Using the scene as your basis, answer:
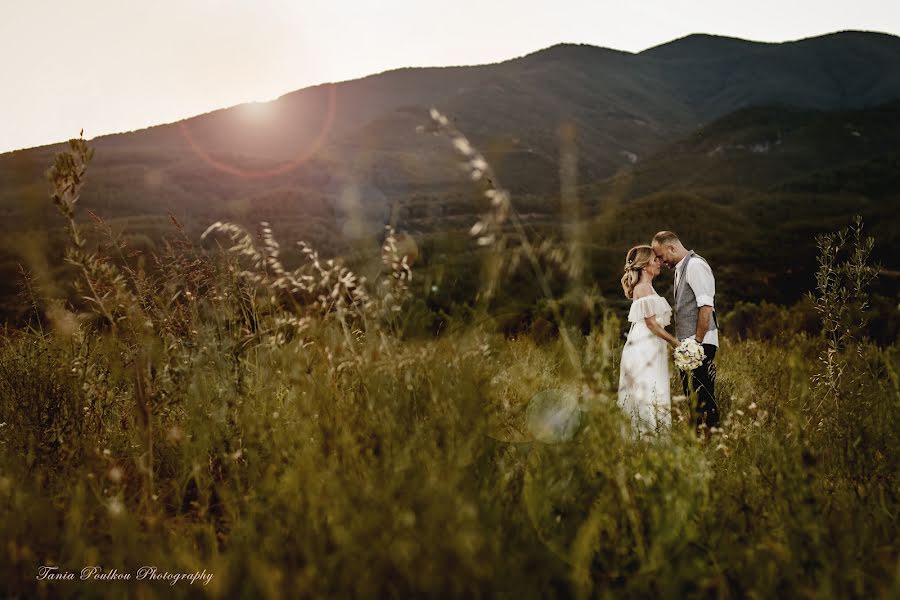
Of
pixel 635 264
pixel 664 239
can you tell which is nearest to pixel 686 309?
pixel 635 264

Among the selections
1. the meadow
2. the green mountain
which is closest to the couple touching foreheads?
the green mountain

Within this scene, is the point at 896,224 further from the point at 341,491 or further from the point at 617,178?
the point at 617,178

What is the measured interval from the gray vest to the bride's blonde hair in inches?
13.9

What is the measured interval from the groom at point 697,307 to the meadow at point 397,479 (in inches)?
48.8

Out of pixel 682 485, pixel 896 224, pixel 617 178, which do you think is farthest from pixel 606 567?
pixel 617 178

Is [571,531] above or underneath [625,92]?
underneath

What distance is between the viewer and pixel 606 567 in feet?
6.49

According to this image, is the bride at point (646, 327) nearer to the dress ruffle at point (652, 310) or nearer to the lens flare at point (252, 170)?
the dress ruffle at point (652, 310)

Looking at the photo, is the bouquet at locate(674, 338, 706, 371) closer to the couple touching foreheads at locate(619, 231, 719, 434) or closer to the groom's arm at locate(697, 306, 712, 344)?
the couple touching foreheads at locate(619, 231, 719, 434)

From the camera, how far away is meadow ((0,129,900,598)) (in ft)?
5.94

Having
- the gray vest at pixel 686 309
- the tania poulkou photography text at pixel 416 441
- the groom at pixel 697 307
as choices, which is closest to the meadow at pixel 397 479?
the tania poulkou photography text at pixel 416 441

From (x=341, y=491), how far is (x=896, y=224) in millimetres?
36355

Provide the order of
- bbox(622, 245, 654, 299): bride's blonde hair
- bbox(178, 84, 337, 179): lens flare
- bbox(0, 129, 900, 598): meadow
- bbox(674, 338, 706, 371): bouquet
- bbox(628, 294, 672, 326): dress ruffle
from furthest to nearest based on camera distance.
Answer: bbox(178, 84, 337, 179): lens flare < bbox(622, 245, 654, 299): bride's blonde hair < bbox(628, 294, 672, 326): dress ruffle < bbox(674, 338, 706, 371): bouquet < bbox(0, 129, 900, 598): meadow

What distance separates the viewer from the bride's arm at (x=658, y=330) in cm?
527
